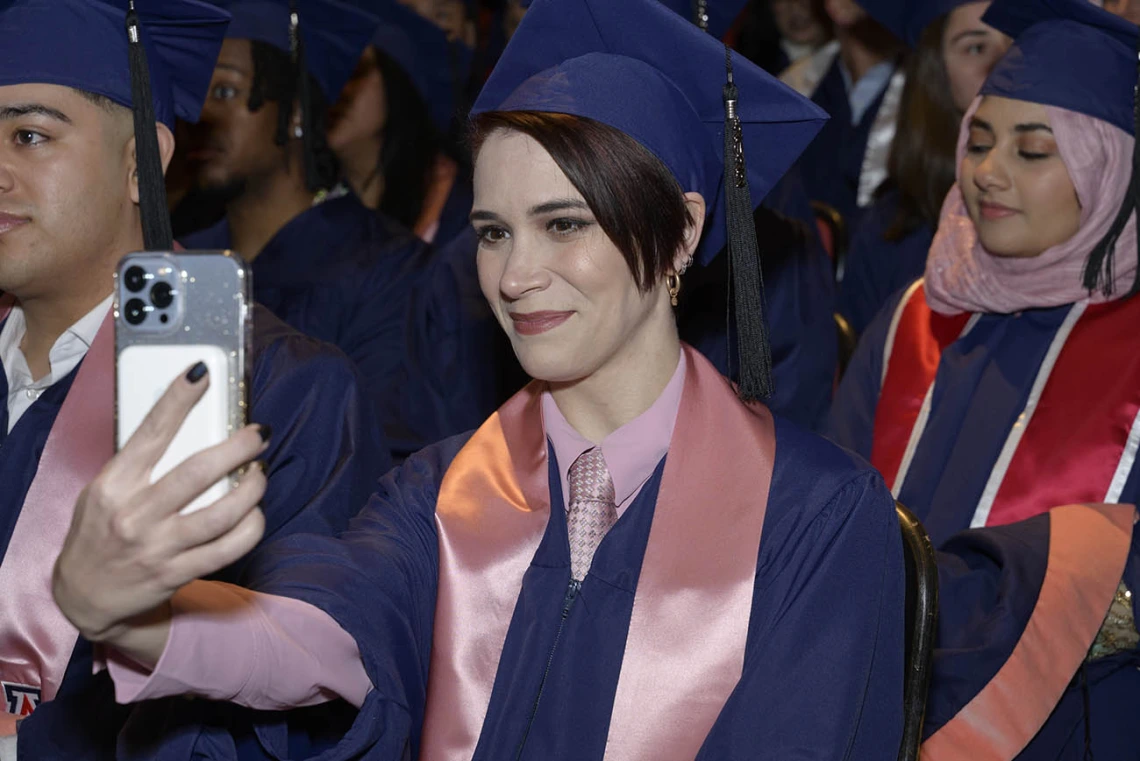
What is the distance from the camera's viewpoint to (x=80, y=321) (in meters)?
2.50

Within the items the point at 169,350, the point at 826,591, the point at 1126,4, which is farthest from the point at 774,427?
the point at 1126,4

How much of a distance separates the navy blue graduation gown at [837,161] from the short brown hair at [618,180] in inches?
127

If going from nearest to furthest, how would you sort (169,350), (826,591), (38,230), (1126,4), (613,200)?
1. (169,350)
2. (826,591)
3. (613,200)
4. (38,230)
5. (1126,4)

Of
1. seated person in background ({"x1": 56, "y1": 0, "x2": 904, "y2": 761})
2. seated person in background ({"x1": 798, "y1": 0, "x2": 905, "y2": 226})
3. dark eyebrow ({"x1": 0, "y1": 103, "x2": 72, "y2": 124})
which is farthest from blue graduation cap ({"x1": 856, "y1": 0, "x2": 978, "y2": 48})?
dark eyebrow ({"x1": 0, "y1": 103, "x2": 72, "y2": 124})

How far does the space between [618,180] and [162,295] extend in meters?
0.87

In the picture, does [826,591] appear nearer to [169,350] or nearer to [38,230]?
[169,350]

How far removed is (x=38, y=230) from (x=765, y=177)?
125 centimetres

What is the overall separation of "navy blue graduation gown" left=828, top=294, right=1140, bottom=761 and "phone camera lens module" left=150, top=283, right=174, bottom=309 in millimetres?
1473

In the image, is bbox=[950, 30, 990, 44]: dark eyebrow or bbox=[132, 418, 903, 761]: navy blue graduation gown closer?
bbox=[132, 418, 903, 761]: navy blue graduation gown

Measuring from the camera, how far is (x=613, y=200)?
2.03 meters

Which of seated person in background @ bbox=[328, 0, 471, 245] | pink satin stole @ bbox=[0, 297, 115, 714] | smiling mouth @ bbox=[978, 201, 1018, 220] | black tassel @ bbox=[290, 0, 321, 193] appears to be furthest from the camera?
seated person in background @ bbox=[328, 0, 471, 245]

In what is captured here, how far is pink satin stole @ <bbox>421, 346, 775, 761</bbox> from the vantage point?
189 centimetres

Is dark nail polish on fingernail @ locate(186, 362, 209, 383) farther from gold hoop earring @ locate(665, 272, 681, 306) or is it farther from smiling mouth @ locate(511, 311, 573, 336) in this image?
gold hoop earring @ locate(665, 272, 681, 306)

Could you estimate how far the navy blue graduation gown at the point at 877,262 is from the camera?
4289 mm
